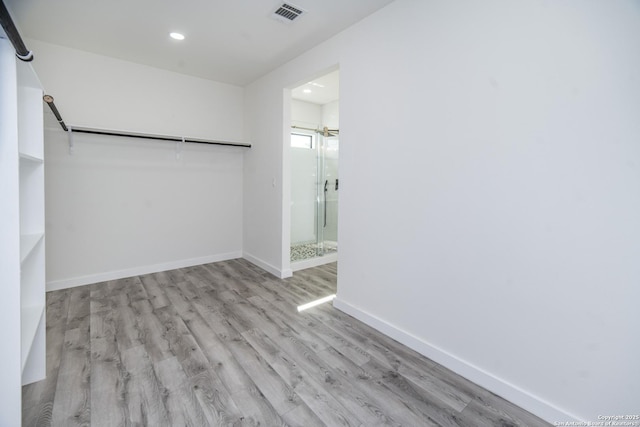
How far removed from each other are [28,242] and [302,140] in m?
3.64

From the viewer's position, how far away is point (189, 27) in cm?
262

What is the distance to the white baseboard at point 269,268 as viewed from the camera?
11.9 feet

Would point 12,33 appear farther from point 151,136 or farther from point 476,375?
point 476,375

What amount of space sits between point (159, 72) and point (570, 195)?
4.19m

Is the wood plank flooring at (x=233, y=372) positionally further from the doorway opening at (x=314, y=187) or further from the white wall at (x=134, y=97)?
the white wall at (x=134, y=97)

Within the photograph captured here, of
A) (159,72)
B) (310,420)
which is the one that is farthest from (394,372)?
(159,72)

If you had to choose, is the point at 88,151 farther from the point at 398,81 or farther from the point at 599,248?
the point at 599,248

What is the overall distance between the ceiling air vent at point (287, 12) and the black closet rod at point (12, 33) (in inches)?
65.0

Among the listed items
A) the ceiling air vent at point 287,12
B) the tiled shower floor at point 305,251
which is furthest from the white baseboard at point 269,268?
the ceiling air vent at point 287,12

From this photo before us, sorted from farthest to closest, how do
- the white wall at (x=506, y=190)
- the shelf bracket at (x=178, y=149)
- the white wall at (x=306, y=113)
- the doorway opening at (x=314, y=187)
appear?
the white wall at (x=306, y=113), the doorway opening at (x=314, y=187), the shelf bracket at (x=178, y=149), the white wall at (x=506, y=190)

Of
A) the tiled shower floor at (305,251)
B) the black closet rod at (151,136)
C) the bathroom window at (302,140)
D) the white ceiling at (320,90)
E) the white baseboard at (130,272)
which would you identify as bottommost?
the white baseboard at (130,272)

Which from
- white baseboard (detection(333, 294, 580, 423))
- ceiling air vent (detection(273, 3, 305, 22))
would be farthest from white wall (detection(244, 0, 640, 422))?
ceiling air vent (detection(273, 3, 305, 22))

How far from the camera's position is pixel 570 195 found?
1.42 m

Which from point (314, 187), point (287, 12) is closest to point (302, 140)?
point (314, 187)
